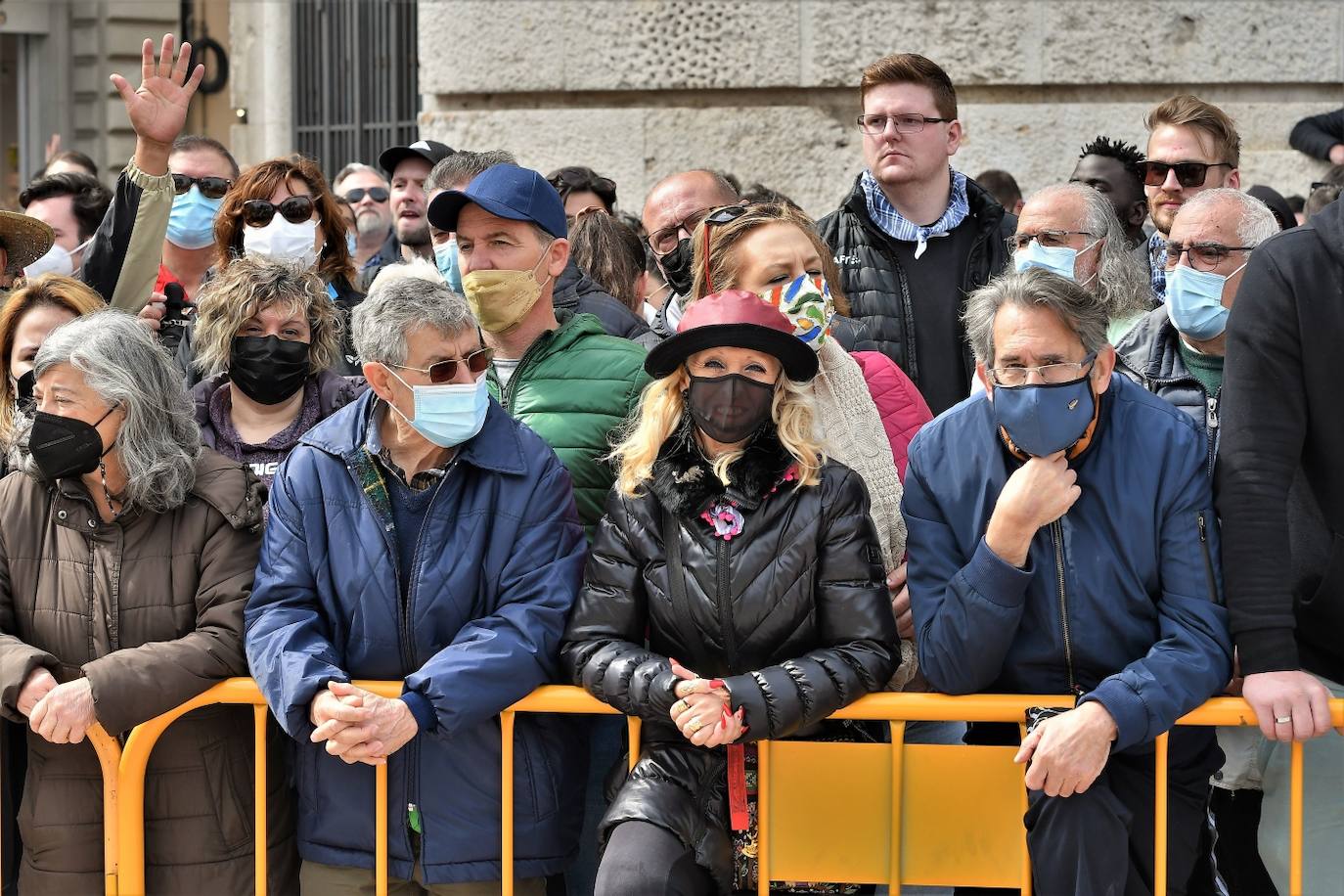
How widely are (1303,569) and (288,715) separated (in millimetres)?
2230

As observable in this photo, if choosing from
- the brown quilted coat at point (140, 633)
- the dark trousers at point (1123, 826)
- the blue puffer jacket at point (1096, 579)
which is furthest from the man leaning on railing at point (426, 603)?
the dark trousers at point (1123, 826)

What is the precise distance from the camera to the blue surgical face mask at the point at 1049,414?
3.30 meters

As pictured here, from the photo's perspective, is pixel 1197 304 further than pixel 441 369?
Yes

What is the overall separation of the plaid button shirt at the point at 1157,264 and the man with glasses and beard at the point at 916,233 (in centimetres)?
48

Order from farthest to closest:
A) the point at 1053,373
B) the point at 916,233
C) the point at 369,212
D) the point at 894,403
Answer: the point at 369,212 → the point at 916,233 → the point at 894,403 → the point at 1053,373

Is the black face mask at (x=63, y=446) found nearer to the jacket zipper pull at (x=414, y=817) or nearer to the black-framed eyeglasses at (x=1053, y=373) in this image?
the jacket zipper pull at (x=414, y=817)

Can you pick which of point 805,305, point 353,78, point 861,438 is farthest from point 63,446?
point 353,78

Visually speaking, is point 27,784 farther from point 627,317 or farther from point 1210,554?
point 1210,554

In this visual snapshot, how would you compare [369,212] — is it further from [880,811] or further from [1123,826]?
[1123,826]

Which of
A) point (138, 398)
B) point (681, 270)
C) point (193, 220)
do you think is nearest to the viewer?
point (138, 398)

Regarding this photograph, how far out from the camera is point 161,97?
4.58 metres

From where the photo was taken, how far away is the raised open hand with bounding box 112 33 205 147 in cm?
452

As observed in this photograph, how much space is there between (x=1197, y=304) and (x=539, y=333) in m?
1.70

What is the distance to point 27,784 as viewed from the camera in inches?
144
